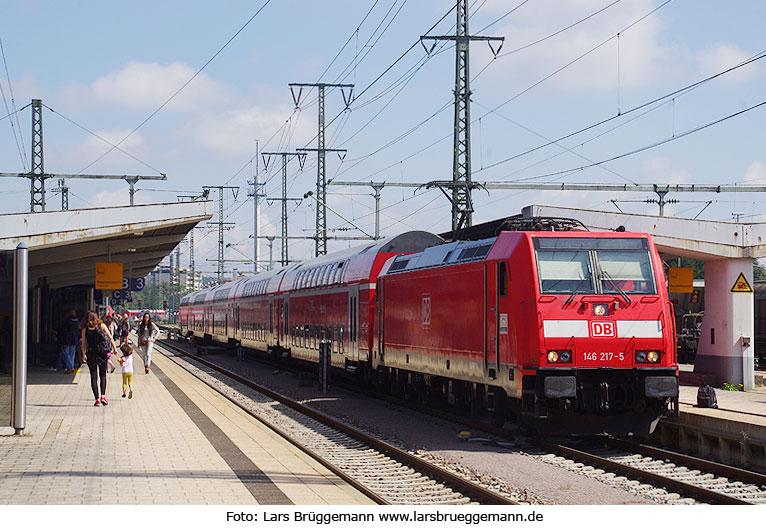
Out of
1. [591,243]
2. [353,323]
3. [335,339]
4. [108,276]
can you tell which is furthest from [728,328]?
[108,276]

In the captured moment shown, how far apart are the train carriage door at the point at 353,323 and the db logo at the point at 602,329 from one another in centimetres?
953

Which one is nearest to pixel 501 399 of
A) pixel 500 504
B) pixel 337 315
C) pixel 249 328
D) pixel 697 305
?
pixel 500 504

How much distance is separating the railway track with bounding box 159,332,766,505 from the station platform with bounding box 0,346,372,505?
123 inches

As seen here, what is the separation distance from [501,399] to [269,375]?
16977 millimetres

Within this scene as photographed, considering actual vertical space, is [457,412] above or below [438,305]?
below

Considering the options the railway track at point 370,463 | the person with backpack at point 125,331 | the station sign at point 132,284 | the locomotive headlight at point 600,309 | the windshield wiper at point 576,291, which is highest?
the station sign at point 132,284

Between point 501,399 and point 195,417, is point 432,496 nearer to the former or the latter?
point 501,399

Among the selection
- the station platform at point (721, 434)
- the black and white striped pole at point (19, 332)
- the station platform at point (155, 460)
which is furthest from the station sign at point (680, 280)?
the black and white striped pole at point (19, 332)

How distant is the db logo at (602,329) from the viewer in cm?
1281

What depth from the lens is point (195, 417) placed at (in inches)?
647

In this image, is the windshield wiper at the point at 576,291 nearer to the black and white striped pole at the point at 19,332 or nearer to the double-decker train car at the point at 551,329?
the double-decker train car at the point at 551,329

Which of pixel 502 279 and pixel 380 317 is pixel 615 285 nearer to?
pixel 502 279

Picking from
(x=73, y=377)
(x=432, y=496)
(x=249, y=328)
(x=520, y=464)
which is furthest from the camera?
(x=249, y=328)
